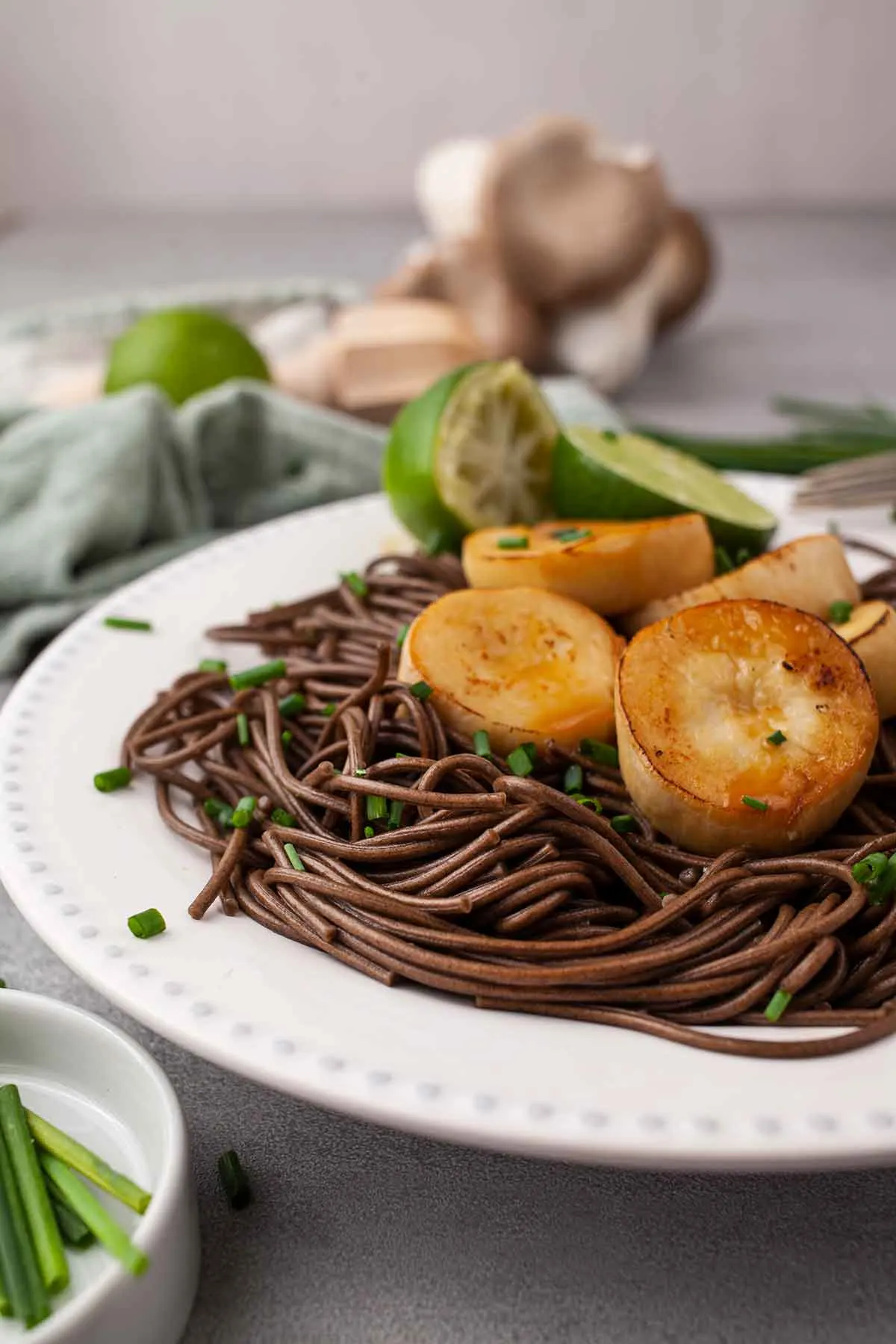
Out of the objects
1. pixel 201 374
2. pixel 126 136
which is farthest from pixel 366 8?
pixel 201 374

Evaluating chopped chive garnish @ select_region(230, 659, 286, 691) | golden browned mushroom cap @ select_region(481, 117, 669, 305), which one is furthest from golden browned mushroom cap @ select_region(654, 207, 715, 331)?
chopped chive garnish @ select_region(230, 659, 286, 691)

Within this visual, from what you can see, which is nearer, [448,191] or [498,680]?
[498,680]

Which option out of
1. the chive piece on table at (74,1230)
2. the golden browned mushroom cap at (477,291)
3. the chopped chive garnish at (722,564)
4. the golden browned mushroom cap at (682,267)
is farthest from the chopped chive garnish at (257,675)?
the golden browned mushroom cap at (682,267)

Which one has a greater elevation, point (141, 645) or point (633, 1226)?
point (141, 645)

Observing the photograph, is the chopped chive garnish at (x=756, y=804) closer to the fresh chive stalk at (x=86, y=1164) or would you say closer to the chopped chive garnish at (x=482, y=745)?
the chopped chive garnish at (x=482, y=745)

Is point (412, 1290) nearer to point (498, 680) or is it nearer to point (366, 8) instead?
point (498, 680)

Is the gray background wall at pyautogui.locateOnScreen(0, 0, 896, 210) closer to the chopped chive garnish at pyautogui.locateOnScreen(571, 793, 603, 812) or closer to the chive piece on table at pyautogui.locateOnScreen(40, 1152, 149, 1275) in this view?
the chopped chive garnish at pyautogui.locateOnScreen(571, 793, 603, 812)
